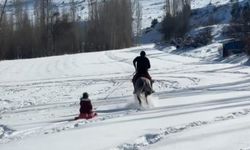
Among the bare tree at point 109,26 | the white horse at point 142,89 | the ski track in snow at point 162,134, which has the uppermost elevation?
the bare tree at point 109,26

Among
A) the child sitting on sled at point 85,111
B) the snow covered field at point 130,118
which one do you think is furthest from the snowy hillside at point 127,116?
the child sitting on sled at point 85,111

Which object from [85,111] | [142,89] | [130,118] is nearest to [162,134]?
[130,118]

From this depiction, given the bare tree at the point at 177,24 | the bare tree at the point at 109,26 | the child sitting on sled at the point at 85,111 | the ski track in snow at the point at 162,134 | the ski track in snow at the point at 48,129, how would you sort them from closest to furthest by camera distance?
the ski track in snow at the point at 162,134
the ski track in snow at the point at 48,129
the child sitting on sled at the point at 85,111
the bare tree at the point at 109,26
the bare tree at the point at 177,24

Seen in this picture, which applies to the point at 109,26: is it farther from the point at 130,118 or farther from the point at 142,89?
the point at 130,118

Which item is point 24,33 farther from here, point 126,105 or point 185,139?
point 185,139

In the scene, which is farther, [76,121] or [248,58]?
[248,58]

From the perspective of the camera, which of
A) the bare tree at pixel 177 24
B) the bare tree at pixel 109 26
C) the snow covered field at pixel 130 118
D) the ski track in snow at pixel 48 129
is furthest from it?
the bare tree at pixel 177 24

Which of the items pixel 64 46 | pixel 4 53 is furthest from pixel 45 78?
pixel 64 46

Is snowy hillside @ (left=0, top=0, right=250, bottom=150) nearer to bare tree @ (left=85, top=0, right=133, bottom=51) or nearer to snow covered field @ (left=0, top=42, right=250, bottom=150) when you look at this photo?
snow covered field @ (left=0, top=42, right=250, bottom=150)

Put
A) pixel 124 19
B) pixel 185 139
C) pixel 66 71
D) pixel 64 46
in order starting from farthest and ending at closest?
pixel 124 19, pixel 64 46, pixel 66 71, pixel 185 139

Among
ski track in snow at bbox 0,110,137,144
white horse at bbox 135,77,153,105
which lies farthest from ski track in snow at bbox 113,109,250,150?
white horse at bbox 135,77,153,105

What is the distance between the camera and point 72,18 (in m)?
87.1

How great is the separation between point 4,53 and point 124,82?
162 feet

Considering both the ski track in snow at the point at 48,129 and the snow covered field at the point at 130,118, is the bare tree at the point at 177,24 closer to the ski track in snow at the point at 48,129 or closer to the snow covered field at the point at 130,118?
the snow covered field at the point at 130,118
